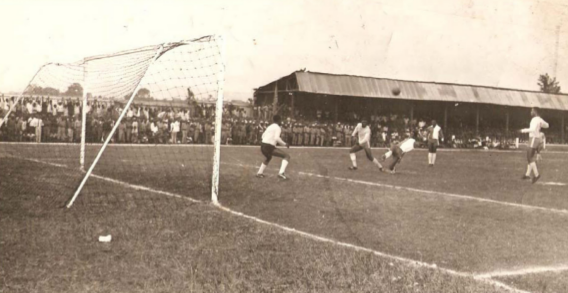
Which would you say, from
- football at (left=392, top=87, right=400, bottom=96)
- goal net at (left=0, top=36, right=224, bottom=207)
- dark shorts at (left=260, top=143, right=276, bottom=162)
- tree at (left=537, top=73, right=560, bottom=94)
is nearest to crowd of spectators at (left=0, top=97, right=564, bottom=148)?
goal net at (left=0, top=36, right=224, bottom=207)

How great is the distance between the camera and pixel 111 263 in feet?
19.5

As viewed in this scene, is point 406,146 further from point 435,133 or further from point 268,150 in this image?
point 435,133

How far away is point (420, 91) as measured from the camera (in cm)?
4675

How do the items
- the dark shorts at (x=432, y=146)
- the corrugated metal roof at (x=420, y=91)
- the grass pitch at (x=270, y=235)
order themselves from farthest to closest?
the corrugated metal roof at (x=420, y=91), the dark shorts at (x=432, y=146), the grass pitch at (x=270, y=235)

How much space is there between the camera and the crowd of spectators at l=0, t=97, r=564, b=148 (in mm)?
27984

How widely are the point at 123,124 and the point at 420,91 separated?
25899 millimetres

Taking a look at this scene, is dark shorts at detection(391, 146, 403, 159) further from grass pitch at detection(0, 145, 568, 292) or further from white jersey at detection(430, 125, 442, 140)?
white jersey at detection(430, 125, 442, 140)

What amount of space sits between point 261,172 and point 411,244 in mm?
7906

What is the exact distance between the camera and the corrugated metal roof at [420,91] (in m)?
42.0

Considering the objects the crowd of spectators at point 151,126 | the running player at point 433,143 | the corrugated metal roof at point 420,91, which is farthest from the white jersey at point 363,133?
the corrugated metal roof at point 420,91

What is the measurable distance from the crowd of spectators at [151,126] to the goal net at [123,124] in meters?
0.05

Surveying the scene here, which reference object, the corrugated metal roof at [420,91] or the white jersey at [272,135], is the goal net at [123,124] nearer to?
the white jersey at [272,135]

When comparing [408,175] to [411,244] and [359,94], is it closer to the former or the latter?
[411,244]

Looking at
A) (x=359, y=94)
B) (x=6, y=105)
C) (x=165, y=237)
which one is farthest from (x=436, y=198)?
(x=359, y=94)
